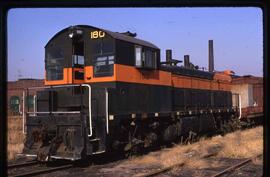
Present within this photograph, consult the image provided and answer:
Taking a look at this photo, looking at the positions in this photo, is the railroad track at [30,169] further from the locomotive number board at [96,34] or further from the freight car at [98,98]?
the locomotive number board at [96,34]

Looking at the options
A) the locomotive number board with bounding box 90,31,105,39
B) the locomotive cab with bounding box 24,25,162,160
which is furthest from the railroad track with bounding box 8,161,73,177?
the locomotive number board with bounding box 90,31,105,39

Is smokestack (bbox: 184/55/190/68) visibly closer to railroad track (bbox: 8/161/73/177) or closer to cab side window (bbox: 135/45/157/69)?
cab side window (bbox: 135/45/157/69)

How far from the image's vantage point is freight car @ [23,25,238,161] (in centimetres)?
1138

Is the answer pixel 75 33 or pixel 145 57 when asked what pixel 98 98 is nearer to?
pixel 75 33

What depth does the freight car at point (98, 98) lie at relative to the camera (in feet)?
37.3

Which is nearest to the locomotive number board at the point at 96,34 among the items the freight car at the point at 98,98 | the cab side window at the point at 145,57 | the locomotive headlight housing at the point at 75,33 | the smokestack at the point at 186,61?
the freight car at the point at 98,98

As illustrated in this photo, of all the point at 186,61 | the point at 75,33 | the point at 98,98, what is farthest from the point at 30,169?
the point at 186,61

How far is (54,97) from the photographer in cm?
1254

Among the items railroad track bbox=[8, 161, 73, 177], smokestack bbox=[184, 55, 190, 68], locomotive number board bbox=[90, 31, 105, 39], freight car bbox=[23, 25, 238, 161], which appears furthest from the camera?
smokestack bbox=[184, 55, 190, 68]

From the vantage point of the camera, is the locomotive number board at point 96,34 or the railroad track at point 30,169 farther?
the locomotive number board at point 96,34

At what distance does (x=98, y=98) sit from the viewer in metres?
11.9

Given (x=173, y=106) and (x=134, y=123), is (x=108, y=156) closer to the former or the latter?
(x=134, y=123)

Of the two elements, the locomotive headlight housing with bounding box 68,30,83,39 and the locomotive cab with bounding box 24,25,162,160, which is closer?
the locomotive cab with bounding box 24,25,162,160

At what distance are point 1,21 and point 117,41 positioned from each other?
369 inches
